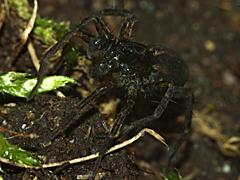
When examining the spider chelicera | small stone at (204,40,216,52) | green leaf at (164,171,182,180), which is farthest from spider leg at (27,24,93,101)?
small stone at (204,40,216,52)

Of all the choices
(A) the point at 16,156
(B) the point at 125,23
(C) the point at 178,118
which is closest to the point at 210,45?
(C) the point at 178,118

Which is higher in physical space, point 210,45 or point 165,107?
point 165,107

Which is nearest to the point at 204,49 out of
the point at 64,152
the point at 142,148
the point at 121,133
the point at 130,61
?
the point at 142,148

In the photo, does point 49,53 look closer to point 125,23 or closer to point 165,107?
point 125,23

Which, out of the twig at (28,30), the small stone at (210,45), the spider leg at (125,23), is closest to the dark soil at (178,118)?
the small stone at (210,45)

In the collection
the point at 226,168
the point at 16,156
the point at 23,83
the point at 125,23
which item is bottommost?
the point at 226,168

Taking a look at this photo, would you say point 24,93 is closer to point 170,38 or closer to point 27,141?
point 27,141
